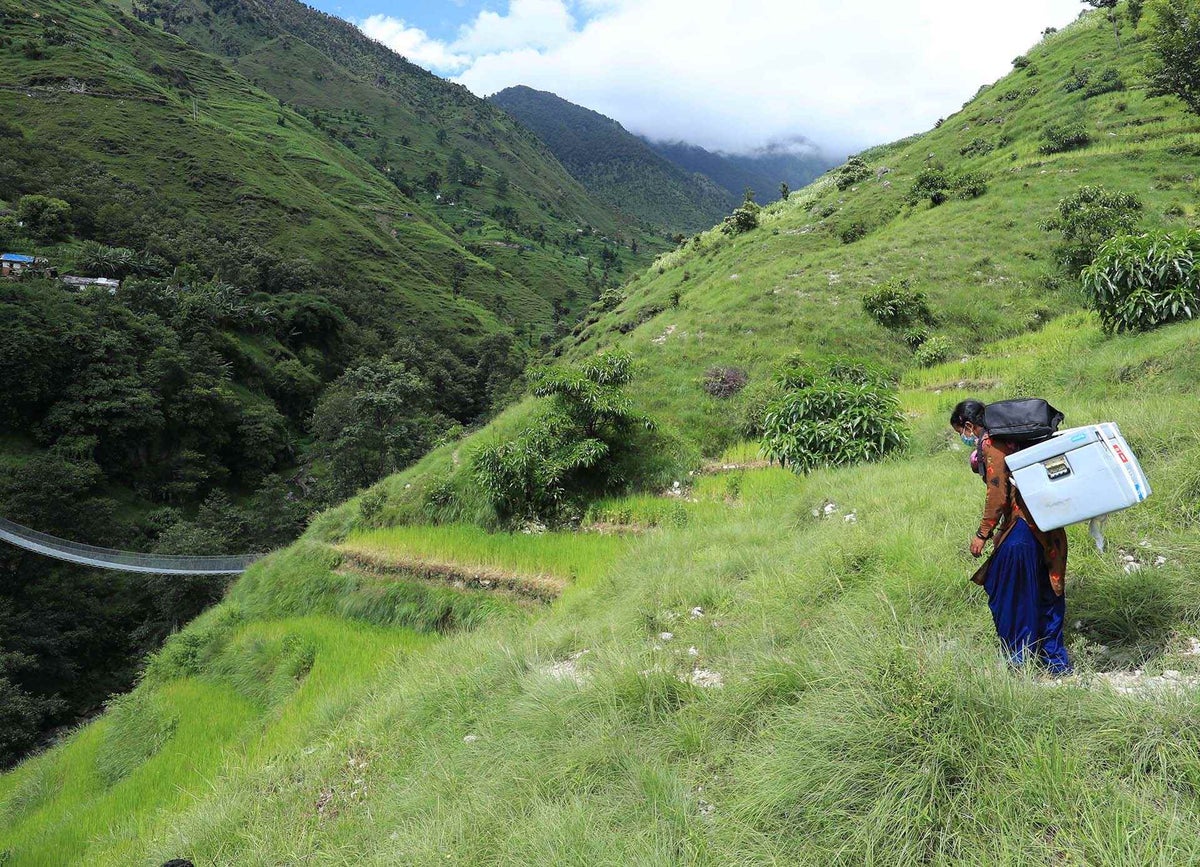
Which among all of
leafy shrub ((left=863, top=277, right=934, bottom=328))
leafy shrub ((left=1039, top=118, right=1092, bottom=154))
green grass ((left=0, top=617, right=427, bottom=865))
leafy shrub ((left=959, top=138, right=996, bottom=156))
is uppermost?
leafy shrub ((left=959, top=138, right=996, bottom=156))

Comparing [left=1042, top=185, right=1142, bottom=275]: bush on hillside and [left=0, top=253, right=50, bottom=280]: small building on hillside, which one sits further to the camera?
[left=0, top=253, right=50, bottom=280]: small building on hillside

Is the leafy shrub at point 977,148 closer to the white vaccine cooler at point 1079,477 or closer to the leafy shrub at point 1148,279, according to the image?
the leafy shrub at point 1148,279

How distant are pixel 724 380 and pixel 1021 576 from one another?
1187 centimetres

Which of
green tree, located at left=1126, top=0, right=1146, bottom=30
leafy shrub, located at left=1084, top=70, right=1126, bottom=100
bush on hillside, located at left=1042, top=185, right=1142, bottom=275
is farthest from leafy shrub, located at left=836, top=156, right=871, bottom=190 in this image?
bush on hillside, located at left=1042, top=185, right=1142, bottom=275

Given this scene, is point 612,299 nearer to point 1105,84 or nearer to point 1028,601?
point 1105,84

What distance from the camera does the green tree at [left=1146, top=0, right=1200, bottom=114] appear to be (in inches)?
885

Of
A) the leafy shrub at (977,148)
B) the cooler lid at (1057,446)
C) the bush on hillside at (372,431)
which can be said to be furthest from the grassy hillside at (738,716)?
the bush on hillside at (372,431)

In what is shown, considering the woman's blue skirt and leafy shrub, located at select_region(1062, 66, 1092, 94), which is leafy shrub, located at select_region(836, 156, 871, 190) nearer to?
leafy shrub, located at select_region(1062, 66, 1092, 94)

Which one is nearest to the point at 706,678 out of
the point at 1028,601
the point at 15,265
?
the point at 1028,601

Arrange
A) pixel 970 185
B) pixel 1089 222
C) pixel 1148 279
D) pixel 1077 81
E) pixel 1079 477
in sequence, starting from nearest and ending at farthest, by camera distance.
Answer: pixel 1079 477 → pixel 1148 279 → pixel 1089 222 → pixel 970 185 → pixel 1077 81

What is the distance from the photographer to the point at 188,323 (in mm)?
63688

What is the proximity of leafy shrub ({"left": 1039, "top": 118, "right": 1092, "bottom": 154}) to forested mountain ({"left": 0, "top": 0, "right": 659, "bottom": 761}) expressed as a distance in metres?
32.3

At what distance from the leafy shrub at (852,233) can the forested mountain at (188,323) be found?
847 inches

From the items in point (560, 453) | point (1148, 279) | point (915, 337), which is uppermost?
point (1148, 279)
